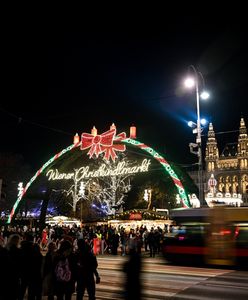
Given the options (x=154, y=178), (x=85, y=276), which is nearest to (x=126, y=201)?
(x=154, y=178)

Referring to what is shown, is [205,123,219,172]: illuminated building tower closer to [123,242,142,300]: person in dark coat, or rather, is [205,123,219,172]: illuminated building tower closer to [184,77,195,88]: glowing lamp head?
[184,77,195,88]: glowing lamp head

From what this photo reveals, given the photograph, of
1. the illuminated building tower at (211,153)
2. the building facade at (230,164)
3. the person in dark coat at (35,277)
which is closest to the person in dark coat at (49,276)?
the person in dark coat at (35,277)

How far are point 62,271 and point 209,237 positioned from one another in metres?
11.6

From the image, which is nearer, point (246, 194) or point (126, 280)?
point (126, 280)

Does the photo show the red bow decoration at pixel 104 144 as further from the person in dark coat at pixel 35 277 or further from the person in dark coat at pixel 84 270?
the person in dark coat at pixel 35 277

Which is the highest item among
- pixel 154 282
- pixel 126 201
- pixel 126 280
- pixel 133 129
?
pixel 133 129

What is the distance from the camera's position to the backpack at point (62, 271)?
758cm

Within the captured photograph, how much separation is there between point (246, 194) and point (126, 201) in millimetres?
85873

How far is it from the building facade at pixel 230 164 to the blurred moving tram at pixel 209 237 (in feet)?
371

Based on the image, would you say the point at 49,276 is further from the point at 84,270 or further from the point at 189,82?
the point at 189,82

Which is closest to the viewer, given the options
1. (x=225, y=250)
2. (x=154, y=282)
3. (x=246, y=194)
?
(x=154, y=282)

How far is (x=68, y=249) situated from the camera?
7.75 m

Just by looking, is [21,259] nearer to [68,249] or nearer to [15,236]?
[15,236]

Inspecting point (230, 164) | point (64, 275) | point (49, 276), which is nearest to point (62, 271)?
point (64, 275)
